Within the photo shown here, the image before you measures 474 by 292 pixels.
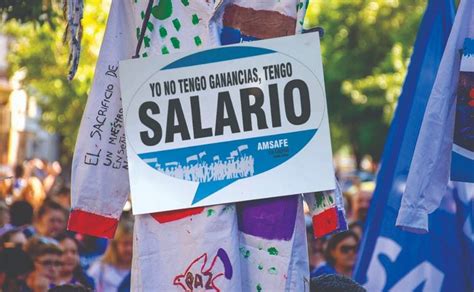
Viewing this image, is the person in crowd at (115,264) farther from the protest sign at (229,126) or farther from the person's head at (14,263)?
the protest sign at (229,126)

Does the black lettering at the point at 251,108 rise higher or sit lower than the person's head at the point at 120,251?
higher

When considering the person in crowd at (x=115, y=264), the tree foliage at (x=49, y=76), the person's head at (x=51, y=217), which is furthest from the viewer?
the tree foliage at (x=49, y=76)

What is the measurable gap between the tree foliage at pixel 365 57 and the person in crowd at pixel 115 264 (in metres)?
22.1

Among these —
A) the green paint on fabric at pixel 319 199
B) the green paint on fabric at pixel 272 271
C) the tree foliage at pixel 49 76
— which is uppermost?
the tree foliage at pixel 49 76

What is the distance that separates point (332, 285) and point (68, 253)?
3235 millimetres

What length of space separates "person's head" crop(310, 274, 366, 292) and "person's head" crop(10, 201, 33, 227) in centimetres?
514

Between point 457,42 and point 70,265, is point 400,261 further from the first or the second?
point 70,265

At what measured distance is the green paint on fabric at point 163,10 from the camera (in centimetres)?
447

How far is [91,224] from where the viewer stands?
4.58m

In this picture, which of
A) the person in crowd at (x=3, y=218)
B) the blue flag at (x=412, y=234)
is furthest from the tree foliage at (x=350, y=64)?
the blue flag at (x=412, y=234)

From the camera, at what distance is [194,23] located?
4461 mm

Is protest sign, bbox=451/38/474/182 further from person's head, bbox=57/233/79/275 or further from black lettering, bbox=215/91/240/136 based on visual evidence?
person's head, bbox=57/233/79/275

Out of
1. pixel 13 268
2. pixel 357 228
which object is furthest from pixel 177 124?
pixel 357 228

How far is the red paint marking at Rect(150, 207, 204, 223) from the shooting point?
4363 millimetres
